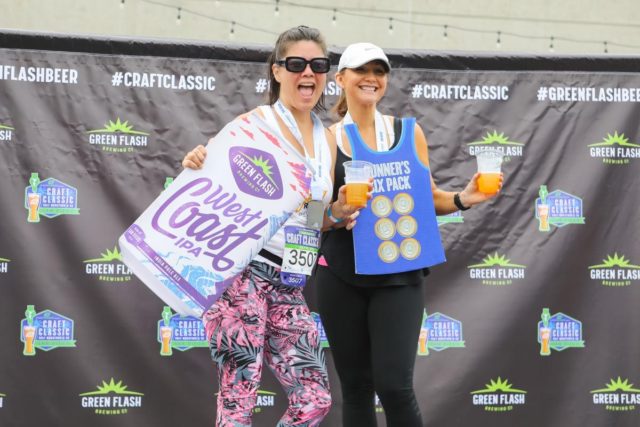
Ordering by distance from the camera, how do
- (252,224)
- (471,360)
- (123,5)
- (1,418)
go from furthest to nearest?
(123,5) < (471,360) < (1,418) < (252,224)

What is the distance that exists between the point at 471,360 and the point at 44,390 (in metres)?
2.39

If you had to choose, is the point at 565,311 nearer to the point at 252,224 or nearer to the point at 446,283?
the point at 446,283

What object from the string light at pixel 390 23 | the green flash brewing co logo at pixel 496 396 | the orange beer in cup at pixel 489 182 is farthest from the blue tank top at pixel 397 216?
the string light at pixel 390 23

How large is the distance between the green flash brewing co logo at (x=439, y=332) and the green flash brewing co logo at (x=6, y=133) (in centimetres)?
253

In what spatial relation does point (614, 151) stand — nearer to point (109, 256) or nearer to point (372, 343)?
point (372, 343)

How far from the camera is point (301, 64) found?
289cm

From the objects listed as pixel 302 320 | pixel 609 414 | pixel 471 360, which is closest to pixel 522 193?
pixel 471 360

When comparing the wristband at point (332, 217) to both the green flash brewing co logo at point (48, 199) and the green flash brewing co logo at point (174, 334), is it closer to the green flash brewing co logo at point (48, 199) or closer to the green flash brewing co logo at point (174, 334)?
the green flash brewing co logo at point (174, 334)

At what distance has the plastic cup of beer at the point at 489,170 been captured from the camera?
291 cm

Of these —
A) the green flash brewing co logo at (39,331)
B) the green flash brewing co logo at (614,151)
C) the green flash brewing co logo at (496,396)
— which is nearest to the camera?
the green flash brewing co logo at (39,331)

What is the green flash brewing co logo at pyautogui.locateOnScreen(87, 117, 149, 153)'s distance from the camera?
4.36 meters

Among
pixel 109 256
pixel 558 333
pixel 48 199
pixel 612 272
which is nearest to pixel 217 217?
pixel 109 256

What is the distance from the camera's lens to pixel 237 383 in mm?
2799

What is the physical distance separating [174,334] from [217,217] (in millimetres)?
1767
